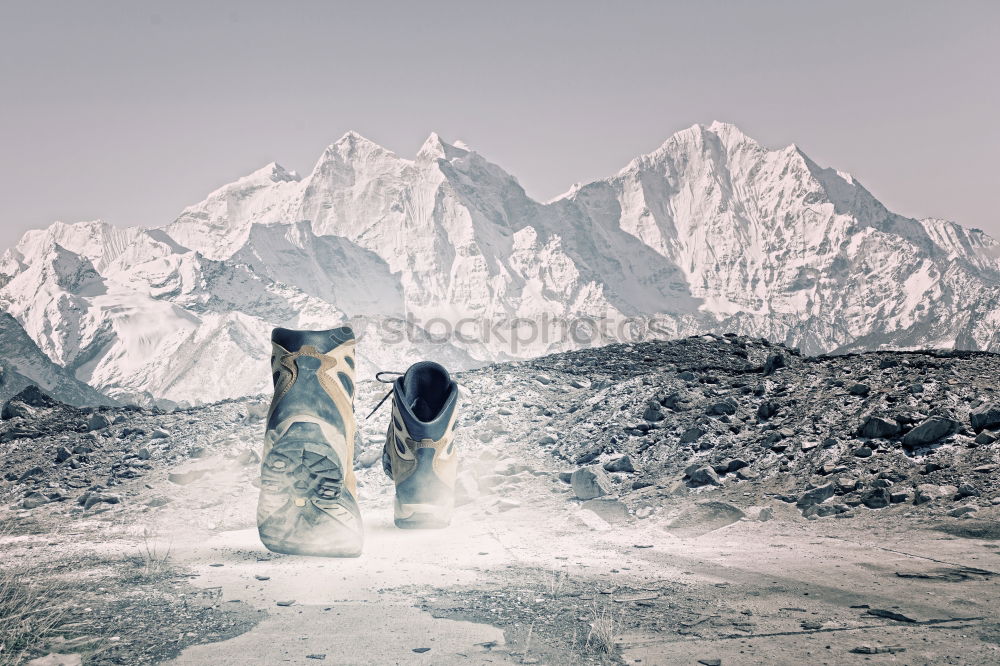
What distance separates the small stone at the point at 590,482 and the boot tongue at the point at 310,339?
3.51 metres

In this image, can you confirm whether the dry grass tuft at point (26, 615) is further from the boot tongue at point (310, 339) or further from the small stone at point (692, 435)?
the small stone at point (692, 435)

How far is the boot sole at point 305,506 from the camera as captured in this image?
6945 millimetres

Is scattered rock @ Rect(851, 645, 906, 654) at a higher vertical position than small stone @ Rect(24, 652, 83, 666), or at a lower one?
higher

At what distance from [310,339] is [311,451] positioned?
3.99ft

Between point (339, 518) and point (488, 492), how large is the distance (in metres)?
3.59

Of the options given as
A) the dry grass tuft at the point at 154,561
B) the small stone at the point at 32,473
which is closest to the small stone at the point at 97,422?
the small stone at the point at 32,473

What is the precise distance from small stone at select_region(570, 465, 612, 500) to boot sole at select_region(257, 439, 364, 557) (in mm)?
3309

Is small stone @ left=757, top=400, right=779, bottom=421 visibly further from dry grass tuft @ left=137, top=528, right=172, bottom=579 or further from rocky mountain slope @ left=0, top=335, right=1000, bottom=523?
dry grass tuft @ left=137, top=528, right=172, bottom=579

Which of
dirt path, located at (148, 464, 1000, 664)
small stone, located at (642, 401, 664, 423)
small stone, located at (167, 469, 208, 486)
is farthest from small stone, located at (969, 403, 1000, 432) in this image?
small stone, located at (167, 469, 208, 486)

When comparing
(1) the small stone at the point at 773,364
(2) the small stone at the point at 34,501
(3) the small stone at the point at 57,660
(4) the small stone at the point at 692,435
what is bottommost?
(2) the small stone at the point at 34,501

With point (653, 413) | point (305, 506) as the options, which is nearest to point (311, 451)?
point (305, 506)

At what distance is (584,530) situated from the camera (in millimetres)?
8375

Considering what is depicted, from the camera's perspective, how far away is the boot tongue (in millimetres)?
7832

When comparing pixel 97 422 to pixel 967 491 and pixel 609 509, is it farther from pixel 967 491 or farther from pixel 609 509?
pixel 967 491
